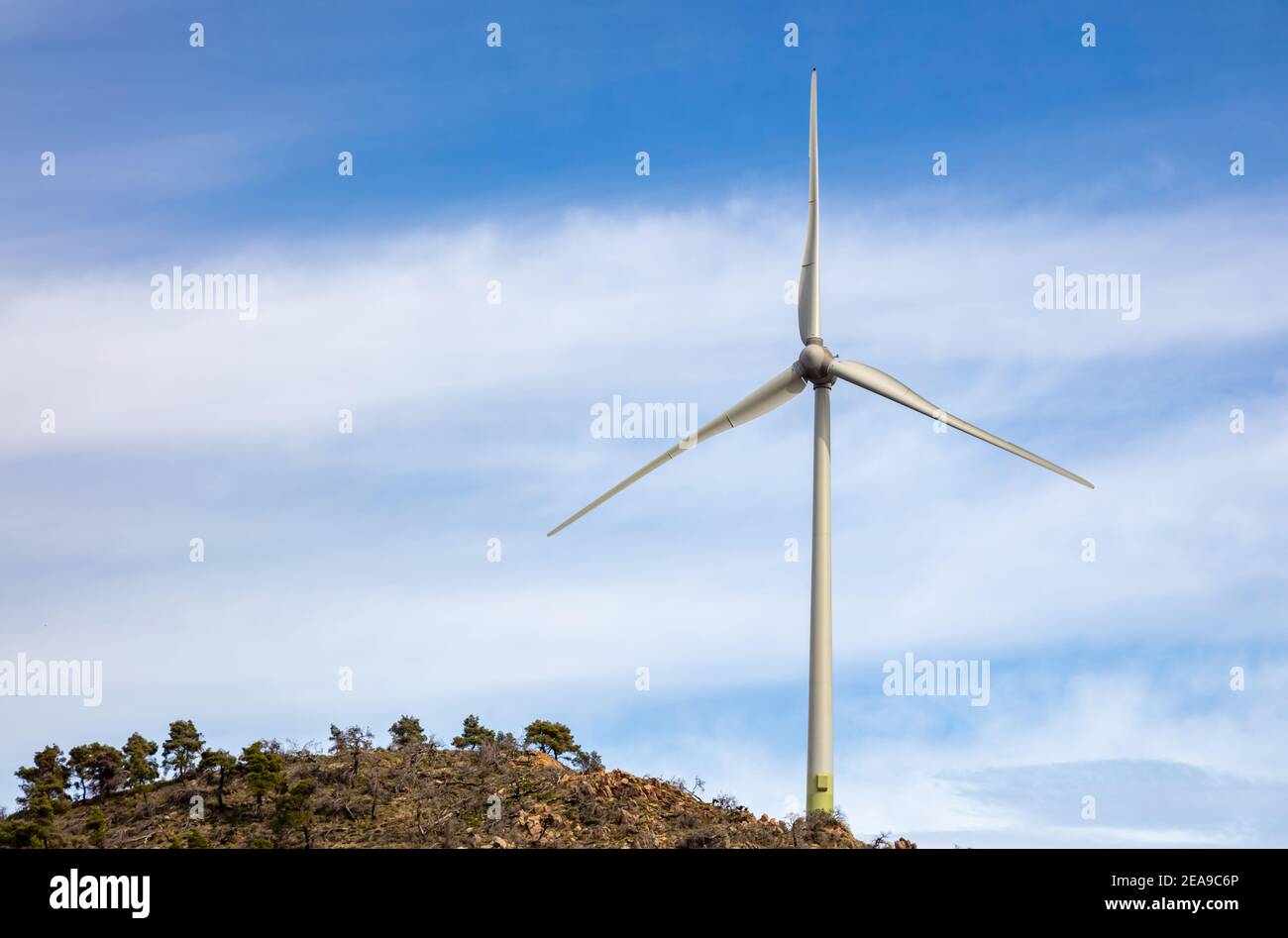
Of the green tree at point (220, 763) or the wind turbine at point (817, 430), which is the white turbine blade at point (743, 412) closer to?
the wind turbine at point (817, 430)

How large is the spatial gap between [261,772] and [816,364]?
41967 mm

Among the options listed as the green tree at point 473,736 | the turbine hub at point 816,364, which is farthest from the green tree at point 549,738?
the turbine hub at point 816,364

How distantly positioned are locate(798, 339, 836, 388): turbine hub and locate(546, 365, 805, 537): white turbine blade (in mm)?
771

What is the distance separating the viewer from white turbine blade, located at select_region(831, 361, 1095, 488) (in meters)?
73.2

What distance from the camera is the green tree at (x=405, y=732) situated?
9606cm

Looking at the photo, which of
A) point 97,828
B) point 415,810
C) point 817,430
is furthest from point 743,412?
point 97,828

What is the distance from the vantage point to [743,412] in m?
76.0

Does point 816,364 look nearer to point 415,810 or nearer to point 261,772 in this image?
point 415,810

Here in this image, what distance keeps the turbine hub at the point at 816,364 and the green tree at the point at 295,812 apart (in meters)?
38.6

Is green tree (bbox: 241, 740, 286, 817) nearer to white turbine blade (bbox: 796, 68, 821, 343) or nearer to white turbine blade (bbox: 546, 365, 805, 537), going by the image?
white turbine blade (bbox: 546, 365, 805, 537)
